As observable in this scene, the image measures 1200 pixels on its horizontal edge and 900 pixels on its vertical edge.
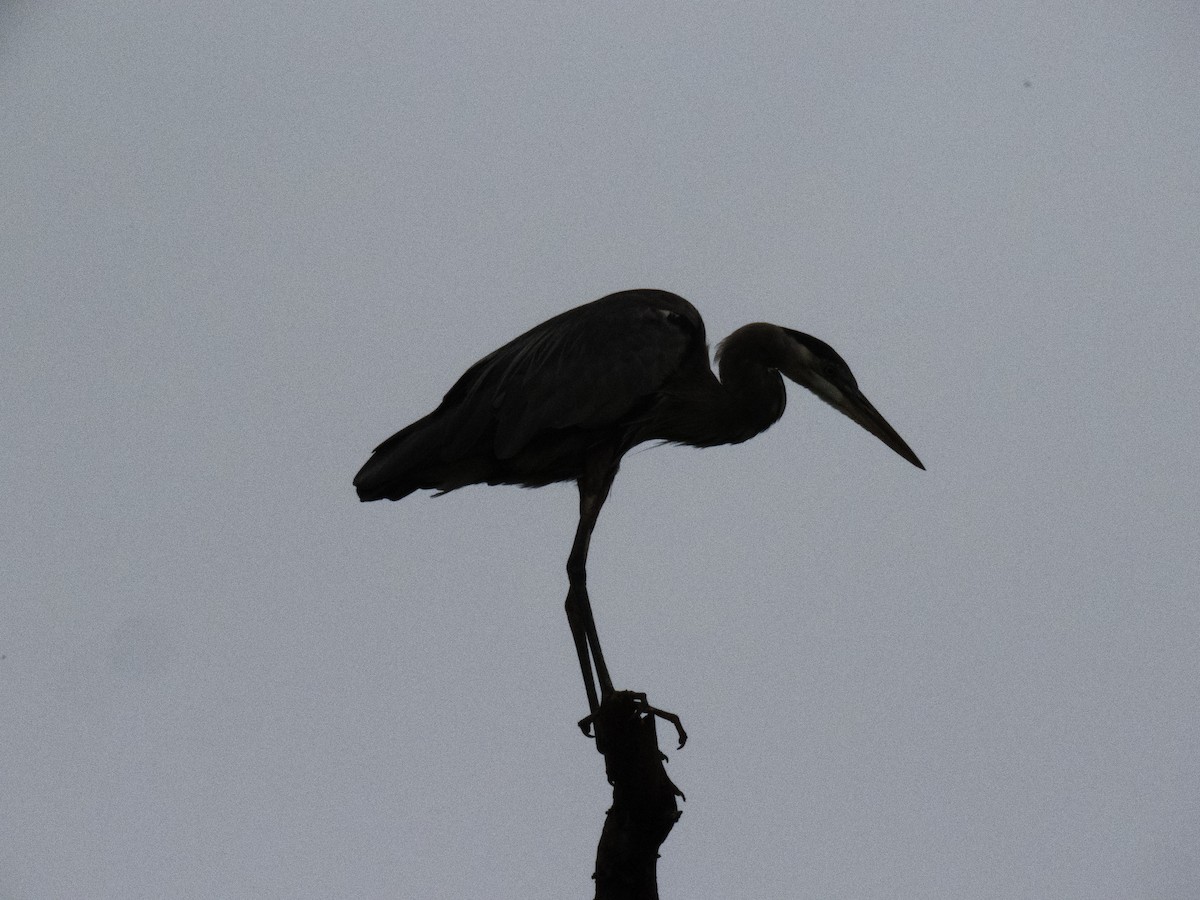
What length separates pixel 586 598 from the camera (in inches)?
218

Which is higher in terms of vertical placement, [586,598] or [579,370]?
[579,370]

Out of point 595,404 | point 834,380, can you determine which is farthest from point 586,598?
point 834,380

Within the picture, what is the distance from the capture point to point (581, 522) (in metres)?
5.80

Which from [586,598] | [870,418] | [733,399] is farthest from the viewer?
[870,418]

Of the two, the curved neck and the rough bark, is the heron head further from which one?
the rough bark

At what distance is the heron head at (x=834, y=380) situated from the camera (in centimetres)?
631

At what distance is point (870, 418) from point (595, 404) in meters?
1.54

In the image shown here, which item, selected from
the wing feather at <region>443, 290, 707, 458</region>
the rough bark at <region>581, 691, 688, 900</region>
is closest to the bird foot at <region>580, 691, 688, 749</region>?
the rough bark at <region>581, 691, 688, 900</region>

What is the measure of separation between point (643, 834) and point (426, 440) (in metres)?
2.22

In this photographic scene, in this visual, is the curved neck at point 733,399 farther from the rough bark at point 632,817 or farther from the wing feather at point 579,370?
the rough bark at point 632,817

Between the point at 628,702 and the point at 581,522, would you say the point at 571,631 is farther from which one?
the point at 628,702

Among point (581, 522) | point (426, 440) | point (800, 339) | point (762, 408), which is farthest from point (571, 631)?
point (800, 339)

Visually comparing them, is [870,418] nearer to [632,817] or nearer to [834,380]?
[834,380]

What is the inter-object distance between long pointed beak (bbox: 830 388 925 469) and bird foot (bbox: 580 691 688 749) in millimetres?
2209
